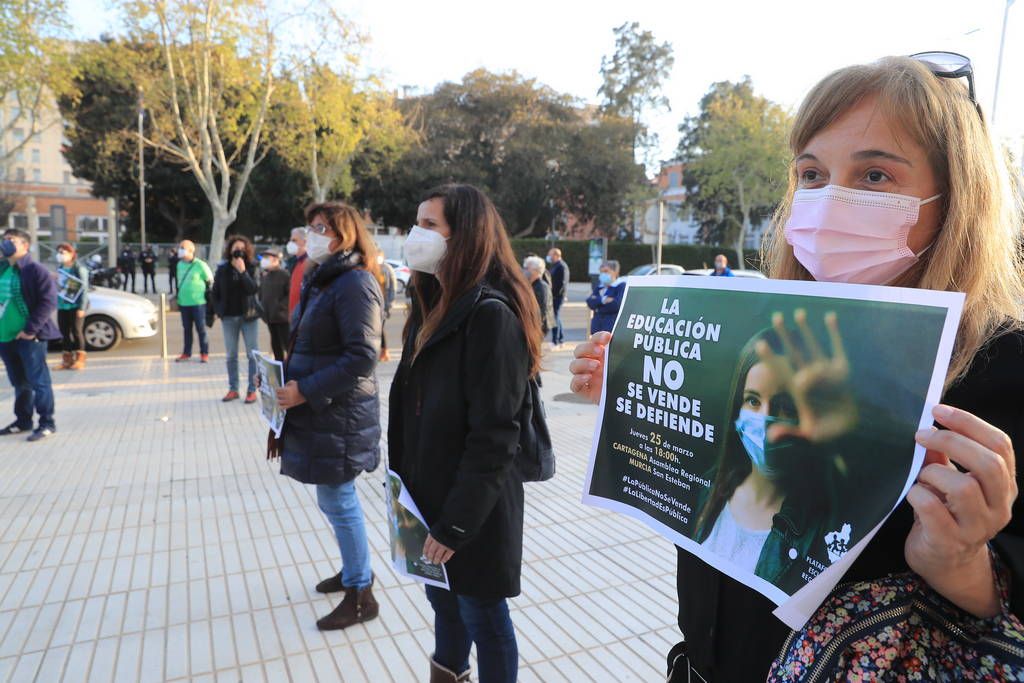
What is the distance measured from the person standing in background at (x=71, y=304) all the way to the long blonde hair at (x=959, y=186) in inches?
462

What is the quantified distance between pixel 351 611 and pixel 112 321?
11.1 metres

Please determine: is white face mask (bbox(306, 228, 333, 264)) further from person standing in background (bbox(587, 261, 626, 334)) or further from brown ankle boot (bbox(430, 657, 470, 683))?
person standing in background (bbox(587, 261, 626, 334))

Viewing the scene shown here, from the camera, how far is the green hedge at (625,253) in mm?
39969

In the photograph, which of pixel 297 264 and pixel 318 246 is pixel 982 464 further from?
pixel 297 264

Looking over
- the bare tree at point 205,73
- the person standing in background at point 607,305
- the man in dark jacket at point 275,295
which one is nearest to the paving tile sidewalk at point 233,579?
the man in dark jacket at point 275,295

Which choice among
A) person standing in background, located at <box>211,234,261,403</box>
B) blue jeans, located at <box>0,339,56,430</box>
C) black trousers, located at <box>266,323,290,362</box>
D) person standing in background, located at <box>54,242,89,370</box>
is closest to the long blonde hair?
blue jeans, located at <box>0,339,56,430</box>

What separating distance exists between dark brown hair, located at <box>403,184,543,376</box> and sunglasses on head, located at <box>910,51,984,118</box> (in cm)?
143

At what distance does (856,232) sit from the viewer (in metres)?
1.15

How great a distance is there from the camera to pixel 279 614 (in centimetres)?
348

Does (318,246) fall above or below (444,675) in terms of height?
above

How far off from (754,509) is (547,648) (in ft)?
8.00

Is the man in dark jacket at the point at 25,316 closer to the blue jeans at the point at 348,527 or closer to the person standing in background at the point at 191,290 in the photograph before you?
the person standing in background at the point at 191,290

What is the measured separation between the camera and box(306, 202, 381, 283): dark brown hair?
11.6 feet

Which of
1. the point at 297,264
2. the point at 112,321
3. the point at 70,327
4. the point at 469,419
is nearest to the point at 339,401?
the point at 469,419
